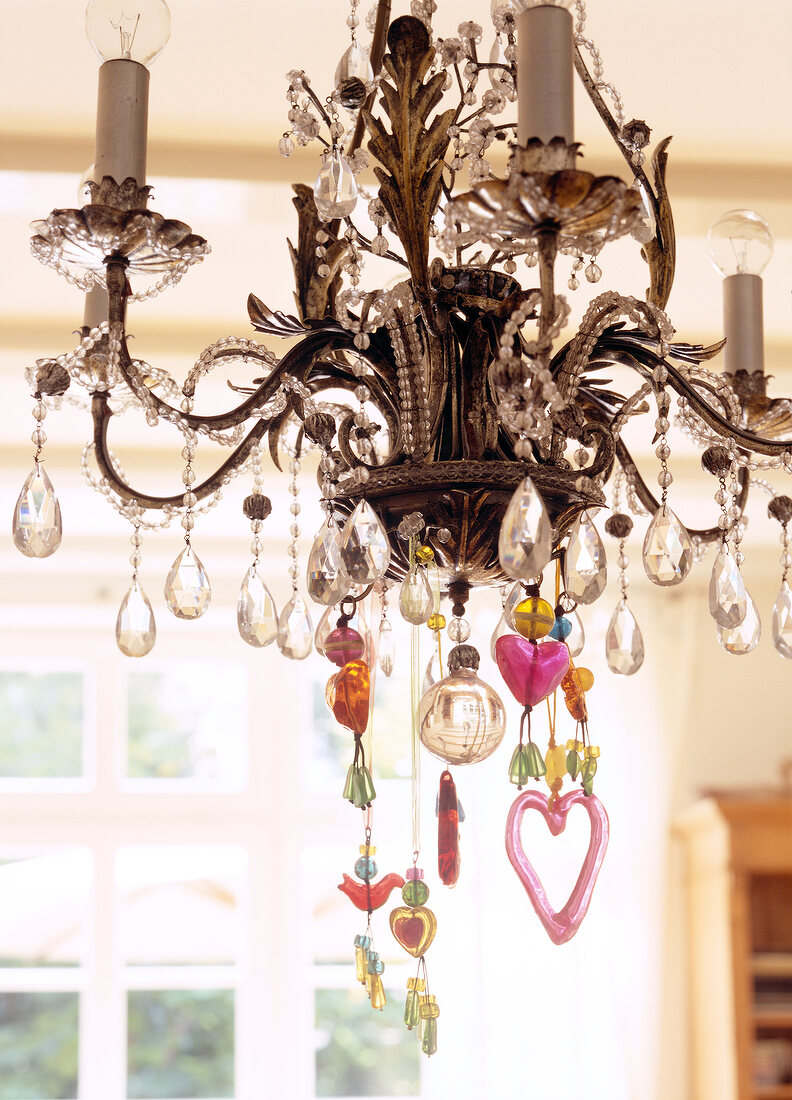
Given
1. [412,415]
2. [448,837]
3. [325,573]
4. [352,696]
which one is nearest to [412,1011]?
[448,837]

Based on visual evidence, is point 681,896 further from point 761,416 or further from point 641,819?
point 761,416

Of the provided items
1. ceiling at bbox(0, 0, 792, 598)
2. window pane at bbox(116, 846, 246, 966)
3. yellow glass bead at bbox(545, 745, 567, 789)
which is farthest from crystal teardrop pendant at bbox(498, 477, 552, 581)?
window pane at bbox(116, 846, 246, 966)

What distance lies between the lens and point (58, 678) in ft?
15.4

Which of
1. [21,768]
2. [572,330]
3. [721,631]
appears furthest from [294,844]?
[721,631]

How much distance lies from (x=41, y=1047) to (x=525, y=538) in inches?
171

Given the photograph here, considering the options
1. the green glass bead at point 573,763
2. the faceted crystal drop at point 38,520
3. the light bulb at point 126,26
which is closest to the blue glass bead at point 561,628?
the green glass bead at point 573,763

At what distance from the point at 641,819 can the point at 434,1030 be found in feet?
11.2

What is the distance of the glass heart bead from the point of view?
1015mm

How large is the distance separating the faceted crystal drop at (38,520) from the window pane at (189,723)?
3764 millimetres

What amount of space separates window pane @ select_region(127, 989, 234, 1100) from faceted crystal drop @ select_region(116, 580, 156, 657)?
3.88 meters

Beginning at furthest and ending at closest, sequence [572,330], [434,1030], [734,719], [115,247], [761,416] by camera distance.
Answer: [734,719], [572,330], [761,416], [434,1030], [115,247]

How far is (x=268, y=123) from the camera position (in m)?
1.83

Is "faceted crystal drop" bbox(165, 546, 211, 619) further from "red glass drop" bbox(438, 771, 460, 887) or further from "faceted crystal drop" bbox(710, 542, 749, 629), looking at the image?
"faceted crystal drop" bbox(710, 542, 749, 629)

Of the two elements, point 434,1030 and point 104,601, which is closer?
point 434,1030
